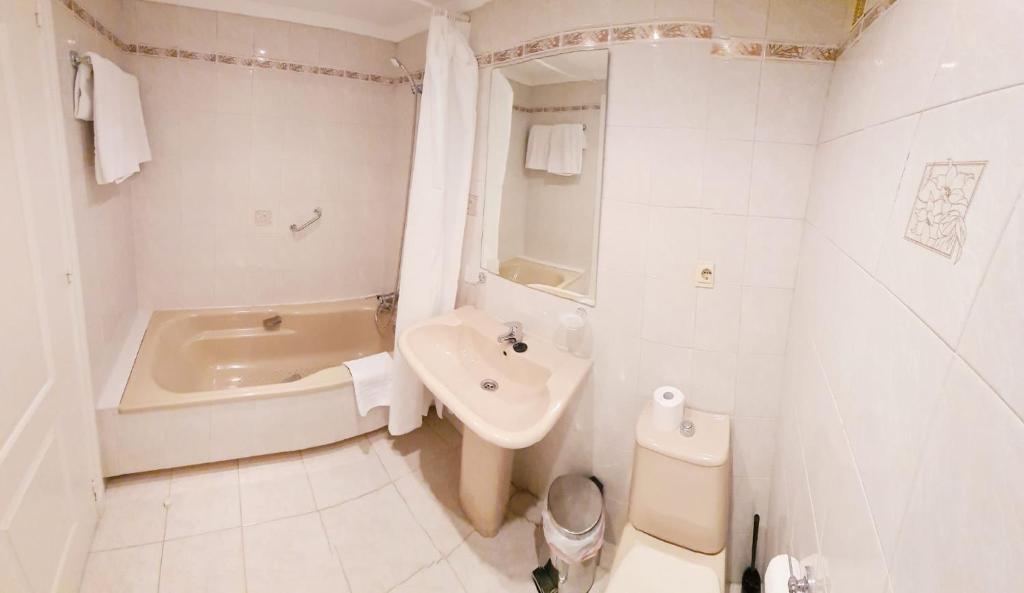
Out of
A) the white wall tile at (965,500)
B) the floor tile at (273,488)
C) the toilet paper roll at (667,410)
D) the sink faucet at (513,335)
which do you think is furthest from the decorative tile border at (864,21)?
the floor tile at (273,488)

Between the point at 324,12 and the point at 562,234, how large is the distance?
80.4 inches

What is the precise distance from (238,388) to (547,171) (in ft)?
6.29

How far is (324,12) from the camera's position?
2568mm

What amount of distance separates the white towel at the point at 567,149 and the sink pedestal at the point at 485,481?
115 cm

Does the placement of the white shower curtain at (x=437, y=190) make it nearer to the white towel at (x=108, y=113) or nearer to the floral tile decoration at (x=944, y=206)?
the white towel at (x=108, y=113)

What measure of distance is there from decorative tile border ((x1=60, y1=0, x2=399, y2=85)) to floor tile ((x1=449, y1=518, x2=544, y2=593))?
2.53m

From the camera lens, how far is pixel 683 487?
4.69 ft

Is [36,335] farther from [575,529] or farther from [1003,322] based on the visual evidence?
[1003,322]

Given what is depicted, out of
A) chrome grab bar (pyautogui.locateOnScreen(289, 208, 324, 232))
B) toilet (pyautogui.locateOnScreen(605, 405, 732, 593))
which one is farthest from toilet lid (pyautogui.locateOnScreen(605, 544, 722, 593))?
chrome grab bar (pyautogui.locateOnScreen(289, 208, 324, 232))

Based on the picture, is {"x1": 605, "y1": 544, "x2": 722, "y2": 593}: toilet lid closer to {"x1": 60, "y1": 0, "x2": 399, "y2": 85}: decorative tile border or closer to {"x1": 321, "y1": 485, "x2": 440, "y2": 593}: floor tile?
{"x1": 321, "y1": 485, "x2": 440, "y2": 593}: floor tile

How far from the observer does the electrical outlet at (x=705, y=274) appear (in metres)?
1.49

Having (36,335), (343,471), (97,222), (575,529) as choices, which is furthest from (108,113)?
(575,529)

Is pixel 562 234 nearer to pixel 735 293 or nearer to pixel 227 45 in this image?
pixel 735 293

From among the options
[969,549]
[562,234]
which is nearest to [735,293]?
[562,234]
